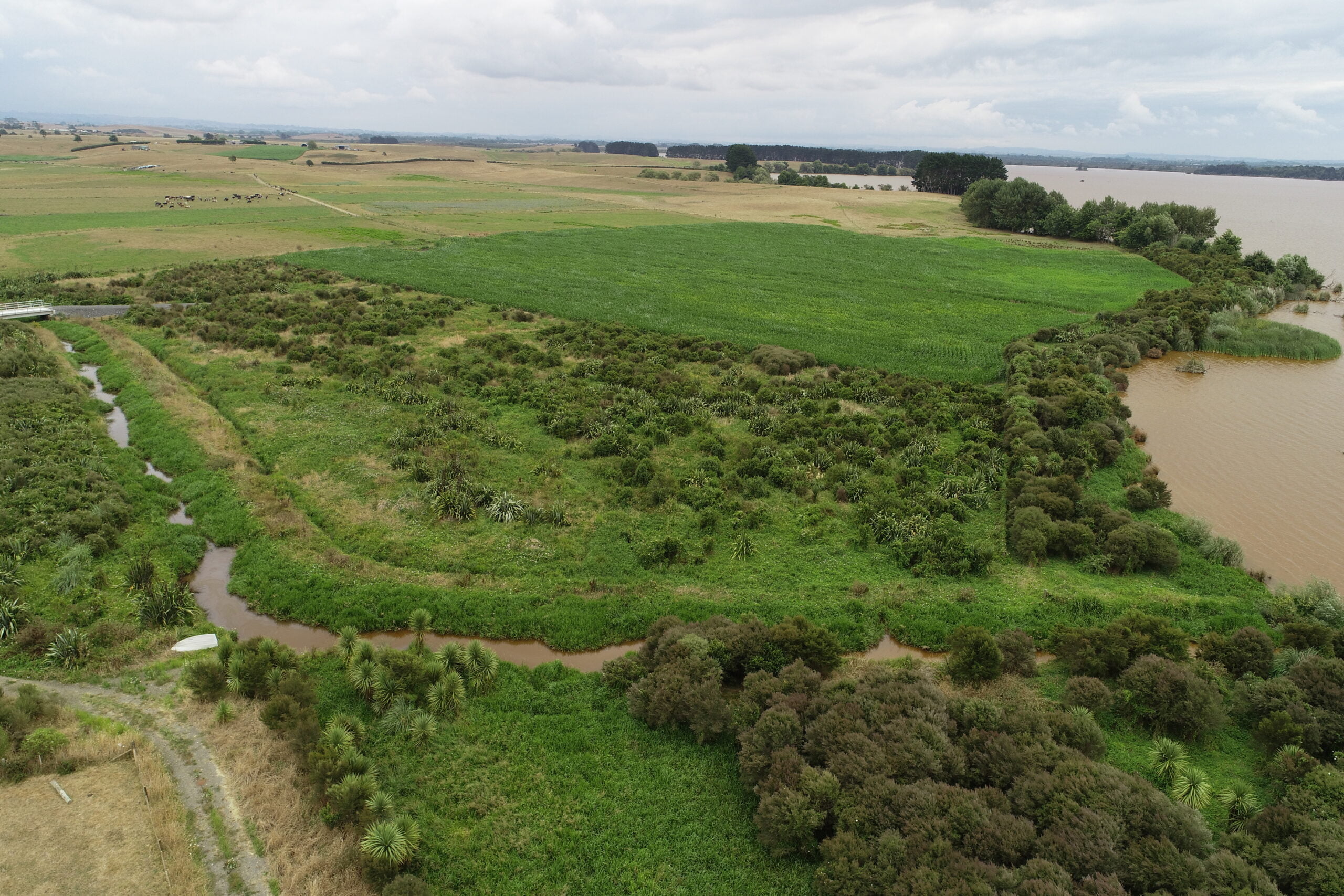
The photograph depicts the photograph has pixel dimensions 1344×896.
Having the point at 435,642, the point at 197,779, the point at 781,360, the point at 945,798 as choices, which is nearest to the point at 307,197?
the point at 781,360

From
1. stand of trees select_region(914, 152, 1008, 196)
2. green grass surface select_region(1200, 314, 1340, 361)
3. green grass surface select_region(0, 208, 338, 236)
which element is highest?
stand of trees select_region(914, 152, 1008, 196)

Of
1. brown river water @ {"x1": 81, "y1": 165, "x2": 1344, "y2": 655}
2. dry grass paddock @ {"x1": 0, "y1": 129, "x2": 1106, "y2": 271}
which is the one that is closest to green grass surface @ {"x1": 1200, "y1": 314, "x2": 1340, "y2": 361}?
brown river water @ {"x1": 81, "y1": 165, "x2": 1344, "y2": 655}

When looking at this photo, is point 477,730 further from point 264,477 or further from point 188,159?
point 188,159

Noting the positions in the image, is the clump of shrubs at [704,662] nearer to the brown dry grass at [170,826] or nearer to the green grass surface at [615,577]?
the green grass surface at [615,577]

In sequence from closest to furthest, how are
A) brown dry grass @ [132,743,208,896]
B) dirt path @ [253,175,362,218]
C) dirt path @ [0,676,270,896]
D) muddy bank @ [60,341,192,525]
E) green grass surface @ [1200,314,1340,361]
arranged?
brown dry grass @ [132,743,208,896] < dirt path @ [0,676,270,896] < muddy bank @ [60,341,192,525] < green grass surface @ [1200,314,1340,361] < dirt path @ [253,175,362,218]

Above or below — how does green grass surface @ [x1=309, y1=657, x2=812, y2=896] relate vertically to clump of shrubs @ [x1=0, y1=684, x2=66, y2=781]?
below

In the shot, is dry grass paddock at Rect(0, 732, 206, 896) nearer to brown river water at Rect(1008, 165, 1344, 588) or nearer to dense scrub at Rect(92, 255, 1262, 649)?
dense scrub at Rect(92, 255, 1262, 649)

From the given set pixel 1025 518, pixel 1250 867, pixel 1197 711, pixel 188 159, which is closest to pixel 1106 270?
pixel 1025 518
